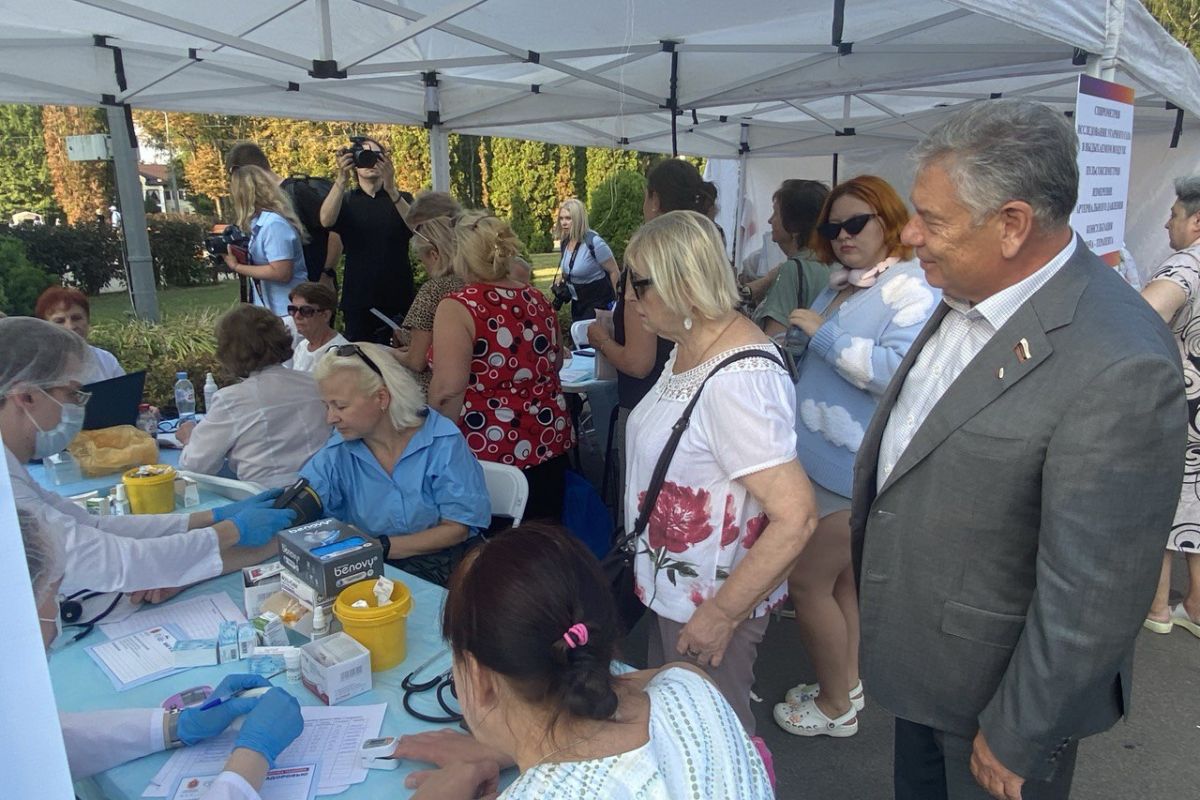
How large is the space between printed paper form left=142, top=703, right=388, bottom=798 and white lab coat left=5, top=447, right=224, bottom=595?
54 centimetres

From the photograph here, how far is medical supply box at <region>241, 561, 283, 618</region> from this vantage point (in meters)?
1.77

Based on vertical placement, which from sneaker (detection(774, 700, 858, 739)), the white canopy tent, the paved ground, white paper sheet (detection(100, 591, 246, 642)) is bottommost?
the paved ground

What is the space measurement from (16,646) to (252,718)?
2.65 feet

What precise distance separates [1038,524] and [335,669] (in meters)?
1.26

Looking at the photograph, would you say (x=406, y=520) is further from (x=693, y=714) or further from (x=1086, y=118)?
(x=1086, y=118)

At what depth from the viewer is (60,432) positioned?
1.93m

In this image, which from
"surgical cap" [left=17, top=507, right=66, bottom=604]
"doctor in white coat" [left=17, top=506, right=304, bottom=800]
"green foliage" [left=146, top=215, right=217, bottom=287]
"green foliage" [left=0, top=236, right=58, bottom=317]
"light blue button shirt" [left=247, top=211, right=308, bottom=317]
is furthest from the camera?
"green foliage" [left=146, top=215, right=217, bottom=287]

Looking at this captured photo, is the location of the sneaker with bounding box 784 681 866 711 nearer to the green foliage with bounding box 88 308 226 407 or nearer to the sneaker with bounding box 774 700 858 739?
the sneaker with bounding box 774 700 858 739

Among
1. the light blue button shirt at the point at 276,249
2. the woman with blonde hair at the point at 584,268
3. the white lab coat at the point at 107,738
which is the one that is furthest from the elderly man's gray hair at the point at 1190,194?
the light blue button shirt at the point at 276,249

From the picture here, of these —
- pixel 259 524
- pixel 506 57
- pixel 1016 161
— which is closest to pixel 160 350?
pixel 506 57

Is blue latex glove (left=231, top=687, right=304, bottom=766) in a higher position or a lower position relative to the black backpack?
lower

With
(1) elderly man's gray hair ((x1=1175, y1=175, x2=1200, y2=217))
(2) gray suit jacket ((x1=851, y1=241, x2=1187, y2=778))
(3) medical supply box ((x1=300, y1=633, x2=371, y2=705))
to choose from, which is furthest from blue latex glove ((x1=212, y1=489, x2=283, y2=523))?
(1) elderly man's gray hair ((x1=1175, y1=175, x2=1200, y2=217))

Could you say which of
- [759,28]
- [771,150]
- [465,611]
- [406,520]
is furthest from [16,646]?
[771,150]

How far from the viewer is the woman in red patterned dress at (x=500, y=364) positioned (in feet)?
8.88
